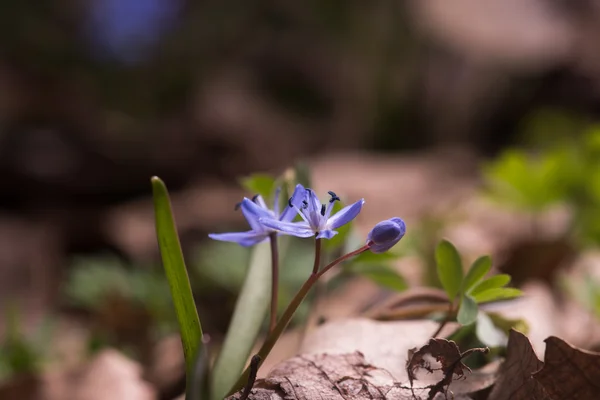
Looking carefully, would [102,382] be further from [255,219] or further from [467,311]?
[467,311]

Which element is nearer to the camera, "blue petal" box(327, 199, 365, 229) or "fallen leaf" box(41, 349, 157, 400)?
"blue petal" box(327, 199, 365, 229)

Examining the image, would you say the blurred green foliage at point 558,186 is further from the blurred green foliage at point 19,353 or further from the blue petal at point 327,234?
the blurred green foliage at point 19,353

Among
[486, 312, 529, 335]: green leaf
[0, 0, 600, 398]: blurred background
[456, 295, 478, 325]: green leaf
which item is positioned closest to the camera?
[456, 295, 478, 325]: green leaf

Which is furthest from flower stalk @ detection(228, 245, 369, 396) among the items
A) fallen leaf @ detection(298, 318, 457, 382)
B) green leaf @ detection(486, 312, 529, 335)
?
green leaf @ detection(486, 312, 529, 335)

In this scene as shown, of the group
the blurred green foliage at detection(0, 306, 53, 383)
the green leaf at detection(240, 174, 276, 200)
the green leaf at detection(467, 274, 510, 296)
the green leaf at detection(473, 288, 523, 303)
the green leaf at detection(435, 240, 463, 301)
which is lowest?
the blurred green foliage at detection(0, 306, 53, 383)

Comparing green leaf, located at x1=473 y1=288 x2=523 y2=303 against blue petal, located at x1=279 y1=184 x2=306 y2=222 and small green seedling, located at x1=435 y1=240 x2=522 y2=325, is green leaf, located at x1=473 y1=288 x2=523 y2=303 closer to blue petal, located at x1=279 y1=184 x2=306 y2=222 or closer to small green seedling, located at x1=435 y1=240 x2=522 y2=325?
small green seedling, located at x1=435 y1=240 x2=522 y2=325

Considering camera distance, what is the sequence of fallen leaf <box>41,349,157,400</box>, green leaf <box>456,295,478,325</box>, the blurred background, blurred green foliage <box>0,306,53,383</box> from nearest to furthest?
green leaf <box>456,295,478,325</box>, fallen leaf <box>41,349,157,400</box>, blurred green foliage <box>0,306,53,383</box>, the blurred background

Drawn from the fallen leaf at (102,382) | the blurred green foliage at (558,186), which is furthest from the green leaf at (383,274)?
the blurred green foliage at (558,186)
